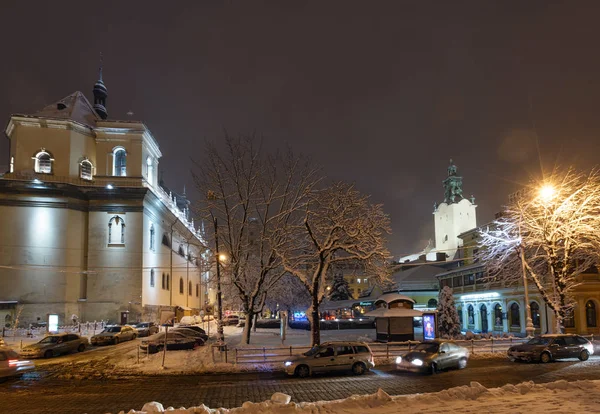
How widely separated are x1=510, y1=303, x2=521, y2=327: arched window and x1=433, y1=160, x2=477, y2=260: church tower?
7056cm

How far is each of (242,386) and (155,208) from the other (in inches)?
1914

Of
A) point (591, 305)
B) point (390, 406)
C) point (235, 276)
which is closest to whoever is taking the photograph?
point (390, 406)

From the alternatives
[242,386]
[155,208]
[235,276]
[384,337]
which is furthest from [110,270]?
[242,386]

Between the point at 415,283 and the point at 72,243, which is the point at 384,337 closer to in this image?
the point at 72,243

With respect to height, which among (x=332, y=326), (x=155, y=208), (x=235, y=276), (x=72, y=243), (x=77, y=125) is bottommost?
→ (x=332, y=326)

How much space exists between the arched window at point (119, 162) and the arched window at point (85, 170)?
106 inches

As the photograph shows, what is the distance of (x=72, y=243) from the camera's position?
5469cm

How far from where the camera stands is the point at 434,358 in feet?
65.2

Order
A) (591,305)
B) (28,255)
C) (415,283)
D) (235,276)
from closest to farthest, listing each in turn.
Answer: (235,276), (591,305), (28,255), (415,283)

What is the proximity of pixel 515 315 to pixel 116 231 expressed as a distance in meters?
44.2

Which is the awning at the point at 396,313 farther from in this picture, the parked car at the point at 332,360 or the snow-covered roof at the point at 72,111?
the snow-covered roof at the point at 72,111

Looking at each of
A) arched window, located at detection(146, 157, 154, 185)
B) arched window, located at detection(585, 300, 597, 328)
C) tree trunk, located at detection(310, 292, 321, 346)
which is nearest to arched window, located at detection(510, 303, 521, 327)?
arched window, located at detection(585, 300, 597, 328)

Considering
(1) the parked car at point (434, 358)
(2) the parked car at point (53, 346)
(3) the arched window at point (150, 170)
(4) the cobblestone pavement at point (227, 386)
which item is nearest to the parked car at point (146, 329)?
(2) the parked car at point (53, 346)

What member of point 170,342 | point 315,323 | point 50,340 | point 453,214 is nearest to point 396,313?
point 315,323
